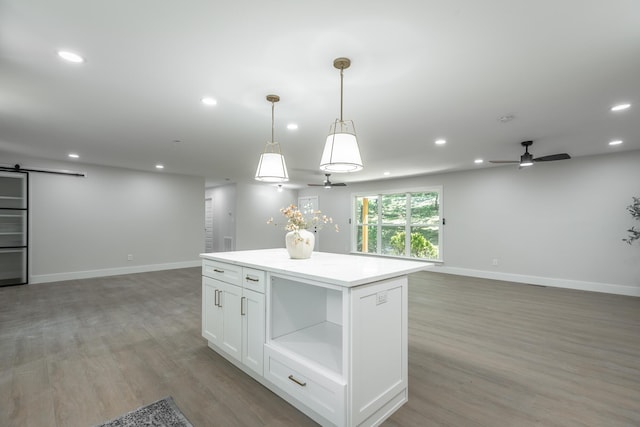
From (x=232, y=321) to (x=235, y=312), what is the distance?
0.11 meters

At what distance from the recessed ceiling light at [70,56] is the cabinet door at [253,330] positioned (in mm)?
2125

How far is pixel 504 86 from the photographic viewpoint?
2588 mm

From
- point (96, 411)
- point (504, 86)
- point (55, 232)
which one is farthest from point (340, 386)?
point (55, 232)

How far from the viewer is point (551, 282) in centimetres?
571

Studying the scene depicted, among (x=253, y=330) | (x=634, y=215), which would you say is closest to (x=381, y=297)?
(x=253, y=330)

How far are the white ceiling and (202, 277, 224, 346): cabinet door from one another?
1821 mm

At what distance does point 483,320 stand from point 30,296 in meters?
6.97

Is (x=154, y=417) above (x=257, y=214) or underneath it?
underneath

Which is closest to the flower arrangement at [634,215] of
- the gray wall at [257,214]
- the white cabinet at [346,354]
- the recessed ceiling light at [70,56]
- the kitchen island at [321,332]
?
the kitchen island at [321,332]

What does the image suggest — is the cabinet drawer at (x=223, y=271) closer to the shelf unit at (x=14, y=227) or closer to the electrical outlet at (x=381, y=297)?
the electrical outlet at (x=381, y=297)

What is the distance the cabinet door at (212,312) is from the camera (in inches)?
108

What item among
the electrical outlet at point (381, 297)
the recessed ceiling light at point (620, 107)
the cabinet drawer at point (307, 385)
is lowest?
the cabinet drawer at point (307, 385)

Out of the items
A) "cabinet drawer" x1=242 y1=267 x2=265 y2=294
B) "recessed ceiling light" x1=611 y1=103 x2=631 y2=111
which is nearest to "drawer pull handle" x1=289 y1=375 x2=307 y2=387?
"cabinet drawer" x1=242 y1=267 x2=265 y2=294

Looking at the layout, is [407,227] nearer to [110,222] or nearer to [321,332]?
[321,332]
